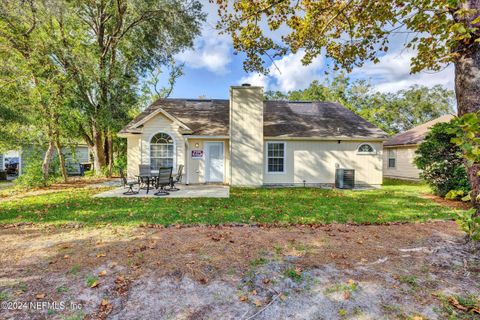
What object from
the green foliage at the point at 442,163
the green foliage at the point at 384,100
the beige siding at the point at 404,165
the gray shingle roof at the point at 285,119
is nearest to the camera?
the green foliage at the point at 442,163

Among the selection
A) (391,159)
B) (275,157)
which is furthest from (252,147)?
(391,159)

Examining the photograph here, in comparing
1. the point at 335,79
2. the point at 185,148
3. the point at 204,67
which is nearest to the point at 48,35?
the point at 185,148

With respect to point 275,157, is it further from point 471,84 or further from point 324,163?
point 471,84

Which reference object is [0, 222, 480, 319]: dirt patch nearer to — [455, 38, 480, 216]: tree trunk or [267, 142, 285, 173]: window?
[455, 38, 480, 216]: tree trunk

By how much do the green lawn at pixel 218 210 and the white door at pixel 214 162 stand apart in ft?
12.3

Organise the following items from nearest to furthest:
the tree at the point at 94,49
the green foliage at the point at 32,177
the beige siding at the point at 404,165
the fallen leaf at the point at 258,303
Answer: the fallen leaf at the point at 258,303 < the green foliage at the point at 32,177 < the tree at the point at 94,49 < the beige siding at the point at 404,165

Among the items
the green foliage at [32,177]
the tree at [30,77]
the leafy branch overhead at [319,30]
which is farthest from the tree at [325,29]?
the green foliage at [32,177]

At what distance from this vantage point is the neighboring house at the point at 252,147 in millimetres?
12539

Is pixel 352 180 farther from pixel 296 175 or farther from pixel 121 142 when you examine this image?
pixel 121 142

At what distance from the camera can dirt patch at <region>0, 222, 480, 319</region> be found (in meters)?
2.83

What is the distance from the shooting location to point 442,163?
383 inches

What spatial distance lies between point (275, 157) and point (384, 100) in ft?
96.7

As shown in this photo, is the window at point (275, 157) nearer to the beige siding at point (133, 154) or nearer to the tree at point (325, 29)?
the tree at point (325, 29)

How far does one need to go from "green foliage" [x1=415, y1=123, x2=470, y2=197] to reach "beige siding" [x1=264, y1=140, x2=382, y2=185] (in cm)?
318
